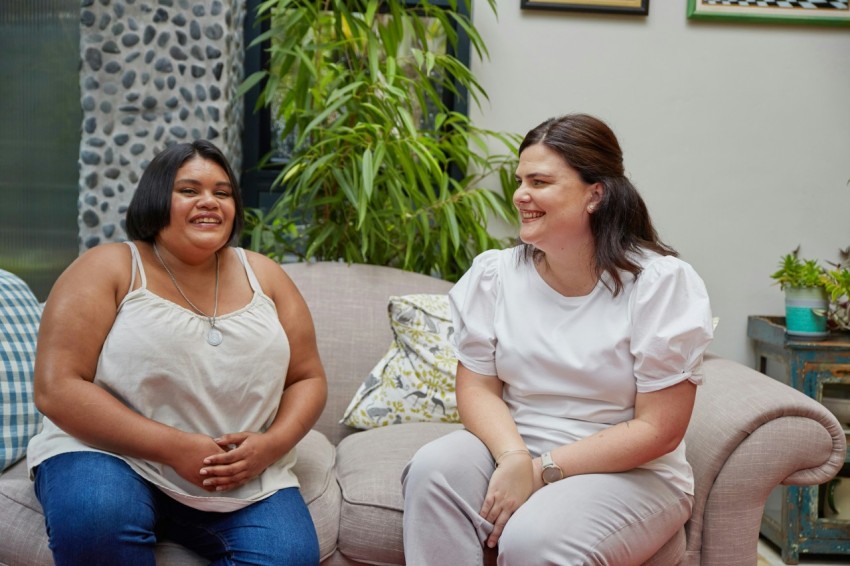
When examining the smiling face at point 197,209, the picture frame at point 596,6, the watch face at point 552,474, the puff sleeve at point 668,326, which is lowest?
the watch face at point 552,474

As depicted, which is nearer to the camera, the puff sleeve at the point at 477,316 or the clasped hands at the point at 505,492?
the clasped hands at the point at 505,492

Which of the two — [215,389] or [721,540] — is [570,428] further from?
[215,389]

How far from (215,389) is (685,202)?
2.15 metres

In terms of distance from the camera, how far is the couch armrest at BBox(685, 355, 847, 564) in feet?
6.35

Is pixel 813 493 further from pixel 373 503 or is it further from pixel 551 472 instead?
pixel 373 503

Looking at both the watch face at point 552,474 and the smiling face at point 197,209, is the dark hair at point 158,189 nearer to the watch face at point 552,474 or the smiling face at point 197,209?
the smiling face at point 197,209

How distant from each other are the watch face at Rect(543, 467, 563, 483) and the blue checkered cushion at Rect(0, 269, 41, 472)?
3.96 ft

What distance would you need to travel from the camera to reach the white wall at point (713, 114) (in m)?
3.32

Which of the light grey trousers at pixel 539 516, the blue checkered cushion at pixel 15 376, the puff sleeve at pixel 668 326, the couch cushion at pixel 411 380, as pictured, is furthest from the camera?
the couch cushion at pixel 411 380

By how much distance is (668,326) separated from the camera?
175 cm

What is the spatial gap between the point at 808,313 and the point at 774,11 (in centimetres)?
117

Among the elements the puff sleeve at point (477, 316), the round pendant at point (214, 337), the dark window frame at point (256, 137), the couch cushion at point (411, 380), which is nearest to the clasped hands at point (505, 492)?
the puff sleeve at point (477, 316)

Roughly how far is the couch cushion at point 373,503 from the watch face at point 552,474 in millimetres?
378

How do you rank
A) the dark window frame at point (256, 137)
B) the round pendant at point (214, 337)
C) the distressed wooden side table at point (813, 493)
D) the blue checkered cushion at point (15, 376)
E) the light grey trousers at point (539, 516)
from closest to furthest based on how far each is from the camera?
1. the light grey trousers at point (539, 516)
2. the round pendant at point (214, 337)
3. the blue checkered cushion at point (15, 376)
4. the distressed wooden side table at point (813, 493)
5. the dark window frame at point (256, 137)
